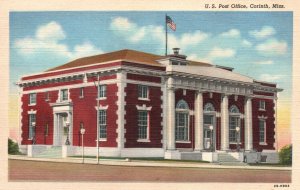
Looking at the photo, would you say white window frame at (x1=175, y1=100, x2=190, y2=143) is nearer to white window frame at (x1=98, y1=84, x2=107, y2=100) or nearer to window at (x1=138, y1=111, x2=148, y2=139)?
window at (x1=138, y1=111, x2=148, y2=139)

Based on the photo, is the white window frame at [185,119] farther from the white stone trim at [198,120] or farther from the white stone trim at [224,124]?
the white stone trim at [224,124]

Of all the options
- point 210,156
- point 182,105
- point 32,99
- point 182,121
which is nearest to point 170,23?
point 182,105

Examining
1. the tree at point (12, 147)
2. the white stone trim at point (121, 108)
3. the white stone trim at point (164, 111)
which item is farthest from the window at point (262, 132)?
the tree at point (12, 147)

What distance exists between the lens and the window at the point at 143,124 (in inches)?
850

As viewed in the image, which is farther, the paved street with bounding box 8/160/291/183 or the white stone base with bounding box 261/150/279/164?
the white stone base with bounding box 261/150/279/164

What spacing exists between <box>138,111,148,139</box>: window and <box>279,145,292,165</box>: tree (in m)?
4.63

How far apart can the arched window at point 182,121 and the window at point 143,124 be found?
162 centimetres

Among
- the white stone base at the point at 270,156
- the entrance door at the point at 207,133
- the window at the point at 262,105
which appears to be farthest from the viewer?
the window at the point at 262,105

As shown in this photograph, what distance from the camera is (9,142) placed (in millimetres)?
17828

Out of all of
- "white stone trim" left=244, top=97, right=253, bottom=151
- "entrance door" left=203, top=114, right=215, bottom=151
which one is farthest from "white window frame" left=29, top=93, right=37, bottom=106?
"white stone trim" left=244, top=97, right=253, bottom=151

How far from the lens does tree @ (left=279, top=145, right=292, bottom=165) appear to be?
61.9 ft
